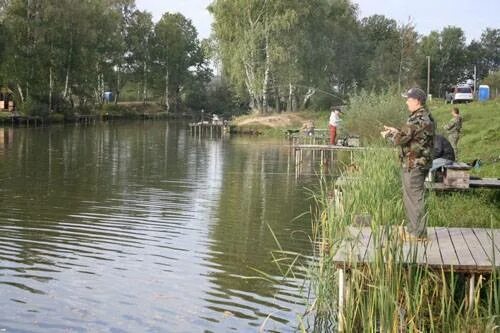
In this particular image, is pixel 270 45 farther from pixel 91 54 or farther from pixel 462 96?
pixel 91 54

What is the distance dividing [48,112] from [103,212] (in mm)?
43089

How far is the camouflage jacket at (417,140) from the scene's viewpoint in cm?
755

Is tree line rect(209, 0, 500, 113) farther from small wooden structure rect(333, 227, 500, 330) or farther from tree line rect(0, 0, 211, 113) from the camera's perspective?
small wooden structure rect(333, 227, 500, 330)

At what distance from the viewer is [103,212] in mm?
14594

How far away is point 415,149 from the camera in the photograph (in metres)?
7.56

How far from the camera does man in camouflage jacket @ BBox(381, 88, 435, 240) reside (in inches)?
295

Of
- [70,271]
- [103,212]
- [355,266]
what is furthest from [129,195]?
[355,266]

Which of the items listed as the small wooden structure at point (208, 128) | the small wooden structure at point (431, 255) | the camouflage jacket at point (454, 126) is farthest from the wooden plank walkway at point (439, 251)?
the small wooden structure at point (208, 128)

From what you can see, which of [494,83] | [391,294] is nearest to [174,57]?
[494,83]

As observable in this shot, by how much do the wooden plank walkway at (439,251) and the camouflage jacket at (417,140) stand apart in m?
0.82

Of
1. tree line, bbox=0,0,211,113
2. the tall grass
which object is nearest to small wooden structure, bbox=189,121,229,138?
tree line, bbox=0,0,211,113

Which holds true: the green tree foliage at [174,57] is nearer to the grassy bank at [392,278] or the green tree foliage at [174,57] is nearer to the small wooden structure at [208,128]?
the small wooden structure at [208,128]

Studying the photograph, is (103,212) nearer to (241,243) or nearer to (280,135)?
(241,243)

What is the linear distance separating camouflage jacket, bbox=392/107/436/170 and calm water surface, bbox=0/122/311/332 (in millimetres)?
2003
